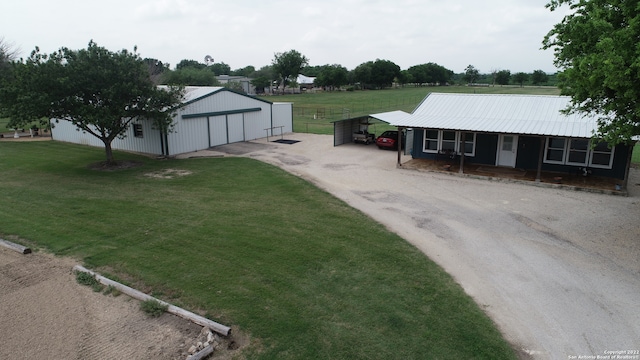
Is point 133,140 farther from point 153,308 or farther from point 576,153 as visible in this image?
point 576,153

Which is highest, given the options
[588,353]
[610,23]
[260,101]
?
[610,23]

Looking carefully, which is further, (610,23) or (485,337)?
(610,23)

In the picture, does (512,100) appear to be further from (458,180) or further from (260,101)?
(260,101)

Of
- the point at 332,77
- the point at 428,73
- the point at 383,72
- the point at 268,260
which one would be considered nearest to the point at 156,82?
the point at 268,260

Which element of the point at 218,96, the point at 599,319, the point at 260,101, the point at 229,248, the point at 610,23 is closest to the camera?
the point at 599,319

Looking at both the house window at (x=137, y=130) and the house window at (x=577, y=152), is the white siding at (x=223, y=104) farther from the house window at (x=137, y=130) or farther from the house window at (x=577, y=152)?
the house window at (x=577, y=152)

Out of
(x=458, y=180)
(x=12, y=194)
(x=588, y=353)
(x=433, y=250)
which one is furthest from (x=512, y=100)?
(x=12, y=194)
